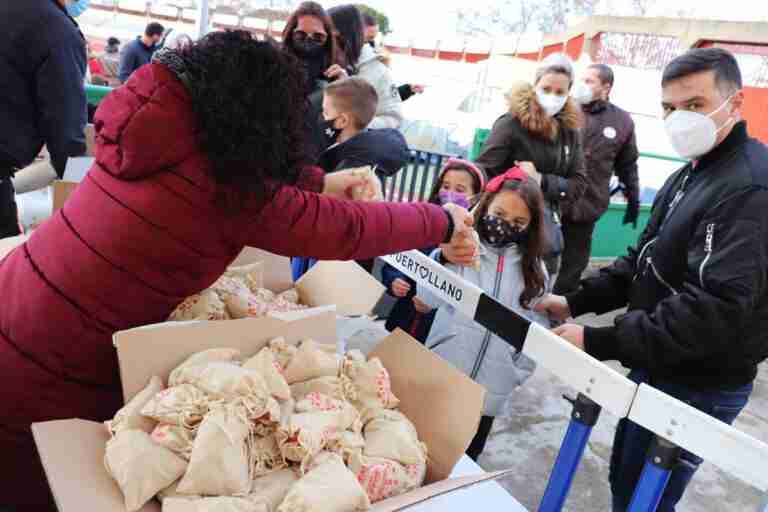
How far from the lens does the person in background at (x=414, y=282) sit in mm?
2456

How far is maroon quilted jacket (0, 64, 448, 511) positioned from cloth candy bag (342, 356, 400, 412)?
285 mm

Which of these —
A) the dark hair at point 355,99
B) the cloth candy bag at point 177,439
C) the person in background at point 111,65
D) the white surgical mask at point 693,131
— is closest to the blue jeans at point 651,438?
the white surgical mask at point 693,131

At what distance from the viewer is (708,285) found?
5.04 ft

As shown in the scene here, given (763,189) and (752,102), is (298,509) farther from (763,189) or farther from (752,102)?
(752,102)

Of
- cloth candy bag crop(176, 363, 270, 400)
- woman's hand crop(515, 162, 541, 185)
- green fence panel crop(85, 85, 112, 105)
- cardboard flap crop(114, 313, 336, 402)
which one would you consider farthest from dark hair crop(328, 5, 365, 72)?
cloth candy bag crop(176, 363, 270, 400)

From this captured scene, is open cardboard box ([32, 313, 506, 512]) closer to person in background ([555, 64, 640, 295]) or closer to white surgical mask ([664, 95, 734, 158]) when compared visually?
white surgical mask ([664, 95, 734, 158])

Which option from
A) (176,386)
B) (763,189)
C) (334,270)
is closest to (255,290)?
(334,270)

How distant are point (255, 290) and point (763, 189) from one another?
149cm

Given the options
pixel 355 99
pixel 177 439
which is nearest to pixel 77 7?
pixel 355 99

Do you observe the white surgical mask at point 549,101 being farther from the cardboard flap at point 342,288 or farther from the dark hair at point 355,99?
the cardboard flap at point 342,288

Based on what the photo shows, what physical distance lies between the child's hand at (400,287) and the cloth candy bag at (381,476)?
1.27m

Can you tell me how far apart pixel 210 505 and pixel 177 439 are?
0.46 feet

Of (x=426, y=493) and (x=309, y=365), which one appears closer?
(x=426, y=493)

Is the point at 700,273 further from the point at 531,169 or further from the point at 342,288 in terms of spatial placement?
the point at 531,169
